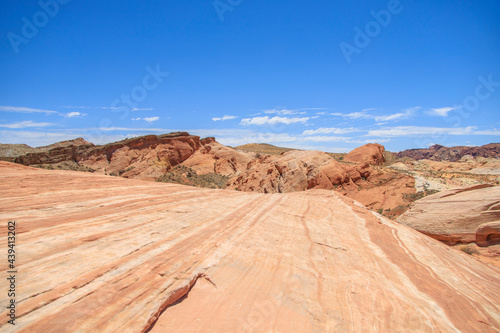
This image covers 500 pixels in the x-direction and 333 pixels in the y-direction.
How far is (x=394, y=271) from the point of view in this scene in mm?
4895

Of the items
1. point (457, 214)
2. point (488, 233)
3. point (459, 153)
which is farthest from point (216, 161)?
point (459, 153)

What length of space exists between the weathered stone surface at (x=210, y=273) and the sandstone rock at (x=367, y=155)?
884 inches

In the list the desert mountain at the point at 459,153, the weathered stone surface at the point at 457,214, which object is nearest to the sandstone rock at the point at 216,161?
the weathered stone surface at the point at 457,214

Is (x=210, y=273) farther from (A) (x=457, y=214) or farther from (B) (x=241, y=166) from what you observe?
(B) (x=241, y=166)

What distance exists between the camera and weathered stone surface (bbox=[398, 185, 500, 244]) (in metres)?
10.3

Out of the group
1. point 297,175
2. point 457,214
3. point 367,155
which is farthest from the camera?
point 367,155

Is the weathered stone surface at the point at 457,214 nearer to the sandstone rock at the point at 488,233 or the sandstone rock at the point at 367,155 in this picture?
the sandstone rock at the point at 488,233

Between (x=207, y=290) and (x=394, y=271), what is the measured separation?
3.76 m

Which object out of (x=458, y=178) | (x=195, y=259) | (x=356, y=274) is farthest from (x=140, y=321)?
(x=458, y=178)

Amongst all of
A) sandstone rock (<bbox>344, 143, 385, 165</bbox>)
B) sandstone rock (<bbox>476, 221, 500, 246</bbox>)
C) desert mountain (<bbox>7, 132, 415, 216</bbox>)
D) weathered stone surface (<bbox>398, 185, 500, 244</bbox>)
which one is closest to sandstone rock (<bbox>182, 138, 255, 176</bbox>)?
desert mountain (<bbox>7, 132, 415, 216</bbox>)

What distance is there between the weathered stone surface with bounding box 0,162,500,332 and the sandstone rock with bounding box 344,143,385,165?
2245cm

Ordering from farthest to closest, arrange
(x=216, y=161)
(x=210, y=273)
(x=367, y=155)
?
(x=216, y=161)
(x=367, y=155)
(x=210, y=273)

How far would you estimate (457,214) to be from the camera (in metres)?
10.9

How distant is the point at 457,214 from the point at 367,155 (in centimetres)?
1853
